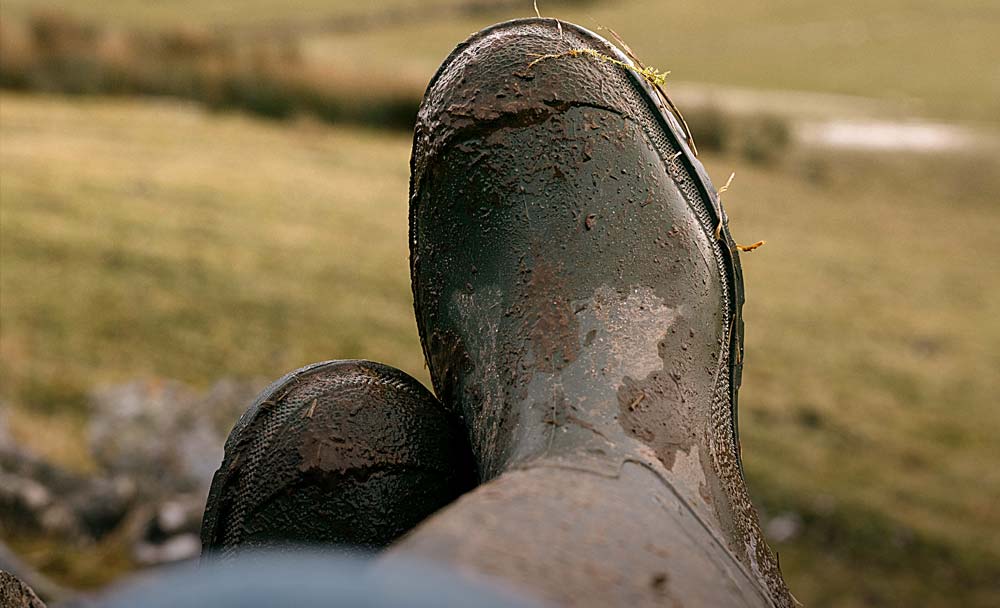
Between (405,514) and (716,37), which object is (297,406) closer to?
(405,514)

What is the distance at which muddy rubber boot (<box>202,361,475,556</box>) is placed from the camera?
89cm

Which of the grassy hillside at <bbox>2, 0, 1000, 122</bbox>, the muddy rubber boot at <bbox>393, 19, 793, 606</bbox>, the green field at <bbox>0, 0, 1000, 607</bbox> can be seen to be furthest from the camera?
the grassy hillside at <bbox>2, 0, 1000, 122</bbox>

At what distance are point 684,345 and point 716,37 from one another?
28.0ft

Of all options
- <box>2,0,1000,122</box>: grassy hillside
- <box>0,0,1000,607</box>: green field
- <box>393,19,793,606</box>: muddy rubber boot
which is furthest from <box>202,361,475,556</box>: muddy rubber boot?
<box>2,0,1000,122</box>: grassy hillside

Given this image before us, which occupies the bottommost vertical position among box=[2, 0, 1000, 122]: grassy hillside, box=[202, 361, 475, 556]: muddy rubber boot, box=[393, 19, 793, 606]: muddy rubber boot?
box=[2, 0, 1000, 122]: grassy hillside

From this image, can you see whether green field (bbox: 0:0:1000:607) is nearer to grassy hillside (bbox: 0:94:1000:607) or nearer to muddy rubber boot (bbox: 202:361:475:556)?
grassy hillside (bbox: 0:94:1000:607)

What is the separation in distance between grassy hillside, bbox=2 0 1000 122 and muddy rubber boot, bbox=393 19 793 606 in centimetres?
505

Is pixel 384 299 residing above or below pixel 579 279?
below

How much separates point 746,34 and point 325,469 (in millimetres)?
9022

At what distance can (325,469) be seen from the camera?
0.89 metres

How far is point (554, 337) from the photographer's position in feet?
3.05

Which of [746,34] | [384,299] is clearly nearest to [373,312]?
[384,299]

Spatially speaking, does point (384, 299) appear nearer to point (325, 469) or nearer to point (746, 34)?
point (325, 469)

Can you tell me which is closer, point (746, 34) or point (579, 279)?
point (579, 279)
